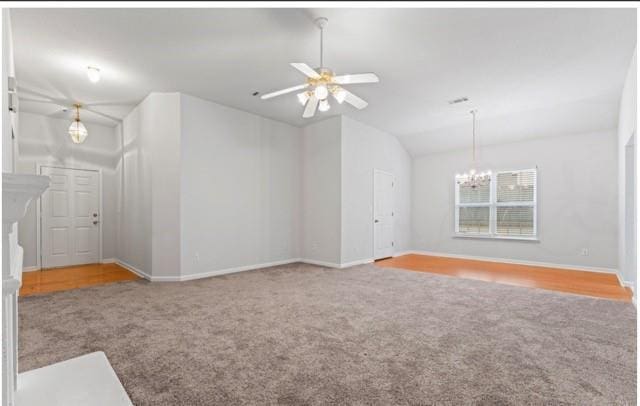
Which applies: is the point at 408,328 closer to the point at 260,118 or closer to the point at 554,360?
the point at 554,360

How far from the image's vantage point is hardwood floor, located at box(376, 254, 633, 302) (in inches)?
174

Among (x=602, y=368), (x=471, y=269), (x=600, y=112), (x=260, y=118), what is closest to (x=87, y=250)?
(x=260, y=118)

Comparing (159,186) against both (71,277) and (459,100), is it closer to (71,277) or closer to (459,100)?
(71,277)

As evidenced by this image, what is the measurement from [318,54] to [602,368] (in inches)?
147

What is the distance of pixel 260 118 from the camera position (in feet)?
19.7

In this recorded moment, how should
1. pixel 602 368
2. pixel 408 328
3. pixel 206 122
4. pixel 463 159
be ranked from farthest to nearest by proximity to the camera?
pixel 463 159 < pixel 206 122 < pixel 408 328 < pixel 602 368

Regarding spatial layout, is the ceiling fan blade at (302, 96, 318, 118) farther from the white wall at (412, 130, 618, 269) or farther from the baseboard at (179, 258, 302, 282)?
the white wall at (412, 130, 618, 269)

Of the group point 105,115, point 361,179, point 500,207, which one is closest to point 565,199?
point 500,207

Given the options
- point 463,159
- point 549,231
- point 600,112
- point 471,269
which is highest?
point 600,112

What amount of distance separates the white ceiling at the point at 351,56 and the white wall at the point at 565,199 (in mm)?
608

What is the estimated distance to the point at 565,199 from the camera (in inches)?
241

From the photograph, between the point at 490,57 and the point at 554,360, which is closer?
the point at 554,360

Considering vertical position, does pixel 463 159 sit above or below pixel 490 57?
below

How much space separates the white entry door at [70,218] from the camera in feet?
19.9
